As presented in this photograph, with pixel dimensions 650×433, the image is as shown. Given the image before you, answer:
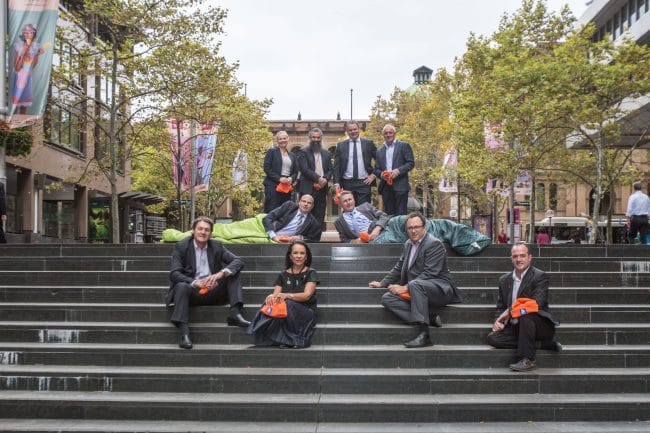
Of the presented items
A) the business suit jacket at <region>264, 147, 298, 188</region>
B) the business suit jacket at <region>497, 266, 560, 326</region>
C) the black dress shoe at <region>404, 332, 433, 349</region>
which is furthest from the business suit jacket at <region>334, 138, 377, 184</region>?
the business suit jacket at <region>497, 266, 560, 326</region>

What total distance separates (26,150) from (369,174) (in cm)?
1435

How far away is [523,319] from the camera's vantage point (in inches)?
301

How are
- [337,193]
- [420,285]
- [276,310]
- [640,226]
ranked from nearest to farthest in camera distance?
1. [276,310]
2. [420,285]
3. [337,193]
4. [640,226]

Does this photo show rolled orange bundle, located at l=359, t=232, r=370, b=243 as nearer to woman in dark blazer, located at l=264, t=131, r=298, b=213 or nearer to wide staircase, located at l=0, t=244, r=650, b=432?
wide staircase, located at l=0, t=244, r=650, b=432

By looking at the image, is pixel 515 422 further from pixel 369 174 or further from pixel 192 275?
pixel 369 174

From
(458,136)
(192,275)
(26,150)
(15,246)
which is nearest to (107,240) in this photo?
(26,150)

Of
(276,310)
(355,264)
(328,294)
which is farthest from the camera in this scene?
(355,264)

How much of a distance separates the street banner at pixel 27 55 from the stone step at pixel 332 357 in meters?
4.62

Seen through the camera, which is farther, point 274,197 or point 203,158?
point 203,158

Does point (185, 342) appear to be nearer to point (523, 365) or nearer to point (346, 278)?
point (346, 278)

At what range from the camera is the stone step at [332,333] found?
27.5ft

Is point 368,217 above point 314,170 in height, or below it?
below

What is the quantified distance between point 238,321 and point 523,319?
3.32 metres

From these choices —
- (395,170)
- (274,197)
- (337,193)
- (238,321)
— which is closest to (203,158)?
(274,197)
